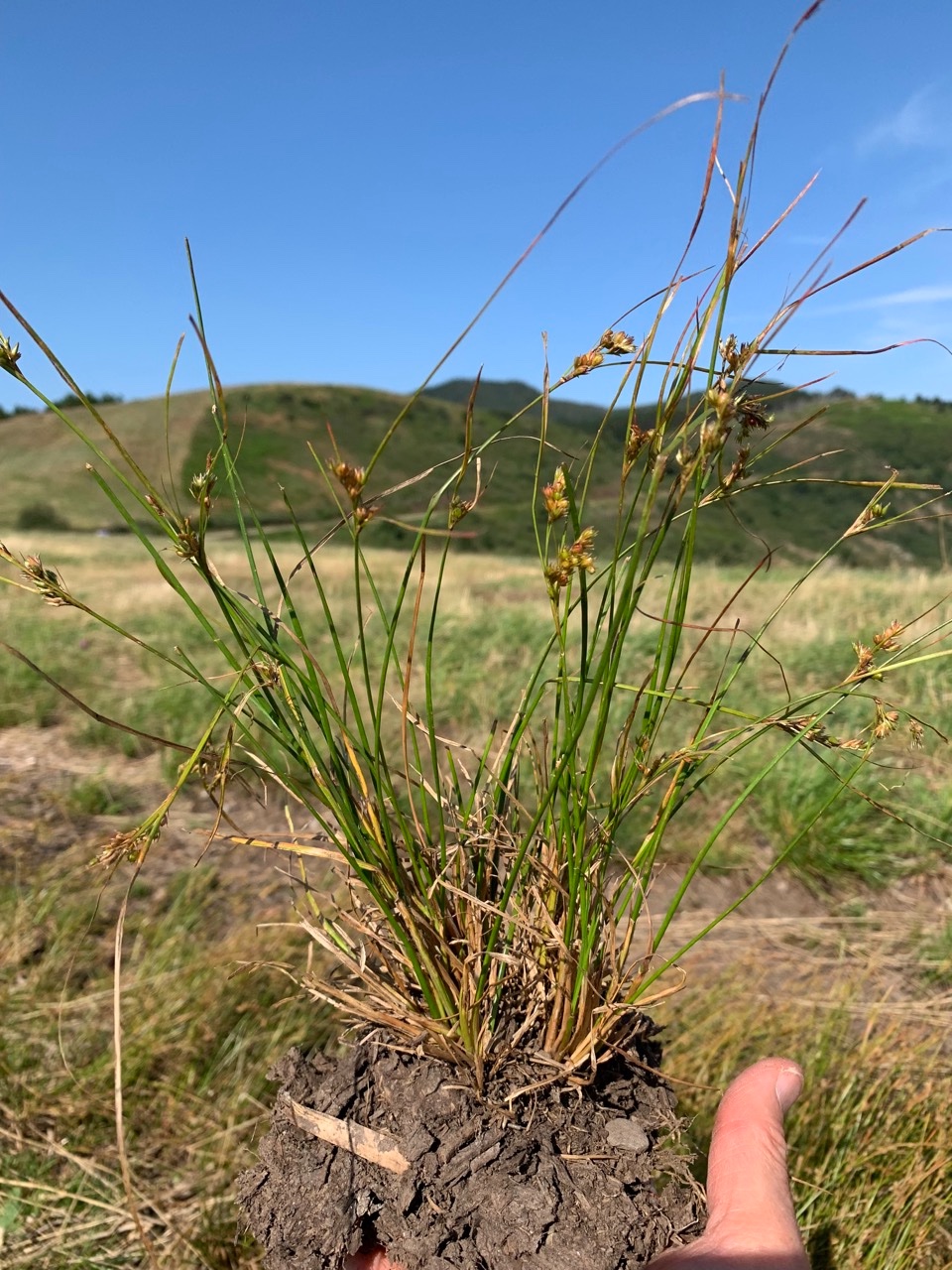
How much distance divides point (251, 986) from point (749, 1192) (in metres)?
1.73

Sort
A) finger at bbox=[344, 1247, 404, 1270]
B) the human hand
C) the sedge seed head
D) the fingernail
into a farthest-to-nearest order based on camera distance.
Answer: the fingernail, finger at bbox=[344, 1247, 404, 1270], the human hand, the sedge seed head

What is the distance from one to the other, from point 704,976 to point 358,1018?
153cm

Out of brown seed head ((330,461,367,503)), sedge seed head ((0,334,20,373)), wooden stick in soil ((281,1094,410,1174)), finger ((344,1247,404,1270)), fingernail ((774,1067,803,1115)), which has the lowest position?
finger ((344,1247,404,1270))

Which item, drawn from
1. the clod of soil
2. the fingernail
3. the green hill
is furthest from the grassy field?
the green hill

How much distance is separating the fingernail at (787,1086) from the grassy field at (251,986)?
49 centimetres

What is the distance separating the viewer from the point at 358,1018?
1.34m

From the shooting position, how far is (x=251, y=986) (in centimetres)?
249

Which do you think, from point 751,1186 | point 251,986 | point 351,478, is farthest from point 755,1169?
point 251,986

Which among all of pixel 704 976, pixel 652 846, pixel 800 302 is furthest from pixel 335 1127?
pixel 704 976

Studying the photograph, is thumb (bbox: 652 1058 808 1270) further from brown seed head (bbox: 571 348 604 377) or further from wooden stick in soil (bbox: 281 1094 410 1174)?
brown seed head (bbox: 571 348 604 377)

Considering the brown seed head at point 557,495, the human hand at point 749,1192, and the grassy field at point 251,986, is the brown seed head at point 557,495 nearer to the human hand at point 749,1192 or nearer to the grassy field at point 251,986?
the grassy field at point 251,986

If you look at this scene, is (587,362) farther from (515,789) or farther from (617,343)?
(515,789)

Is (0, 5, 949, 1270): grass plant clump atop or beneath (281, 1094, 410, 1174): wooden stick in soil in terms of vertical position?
atop

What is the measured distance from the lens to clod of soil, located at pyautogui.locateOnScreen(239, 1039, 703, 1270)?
1.06 m
